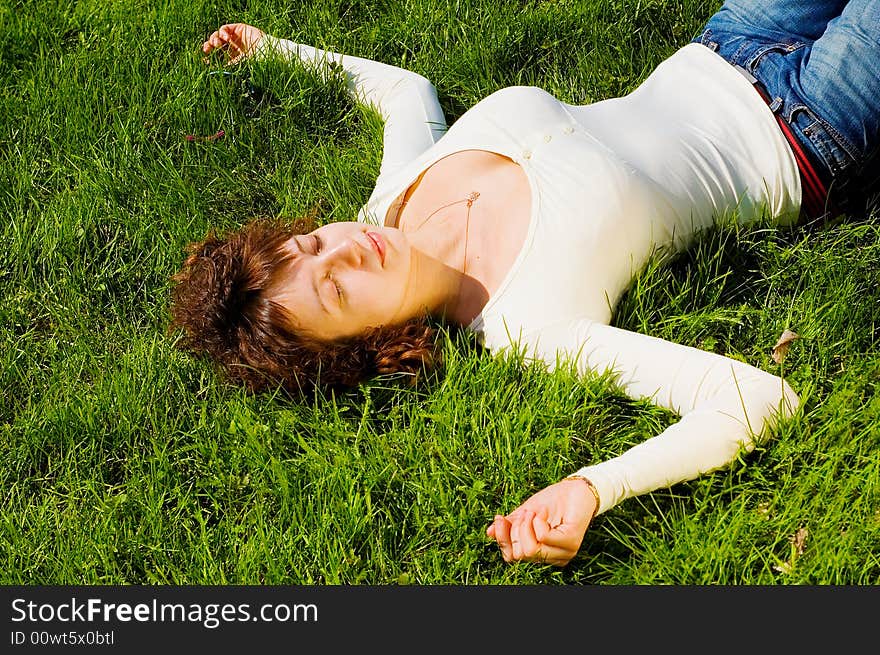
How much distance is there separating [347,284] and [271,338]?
295 mm

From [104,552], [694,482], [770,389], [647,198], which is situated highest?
[647,198]

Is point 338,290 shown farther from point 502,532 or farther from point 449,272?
point 502,532

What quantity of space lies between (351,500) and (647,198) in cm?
132

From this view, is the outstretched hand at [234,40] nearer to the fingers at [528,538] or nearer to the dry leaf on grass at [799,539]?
the fingers at [528,538]

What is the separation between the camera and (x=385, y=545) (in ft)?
9.41

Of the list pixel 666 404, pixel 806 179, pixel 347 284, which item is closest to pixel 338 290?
pixel 347 284

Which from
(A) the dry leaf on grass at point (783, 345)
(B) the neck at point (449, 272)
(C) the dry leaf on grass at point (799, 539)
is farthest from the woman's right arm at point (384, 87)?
(C) the dry leaf on grass at point (799, 539)

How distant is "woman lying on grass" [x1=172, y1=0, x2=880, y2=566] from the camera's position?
3.07 m

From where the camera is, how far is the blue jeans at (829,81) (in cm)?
339

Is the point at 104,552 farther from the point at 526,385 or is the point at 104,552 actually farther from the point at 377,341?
the point at 526,385

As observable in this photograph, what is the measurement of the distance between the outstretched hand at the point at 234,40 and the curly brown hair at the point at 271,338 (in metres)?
1.54

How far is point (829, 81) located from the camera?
3.38 meters

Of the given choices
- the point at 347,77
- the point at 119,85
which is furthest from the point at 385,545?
the point at 119,85

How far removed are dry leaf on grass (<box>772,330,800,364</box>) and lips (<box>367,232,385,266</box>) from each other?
127 cm
